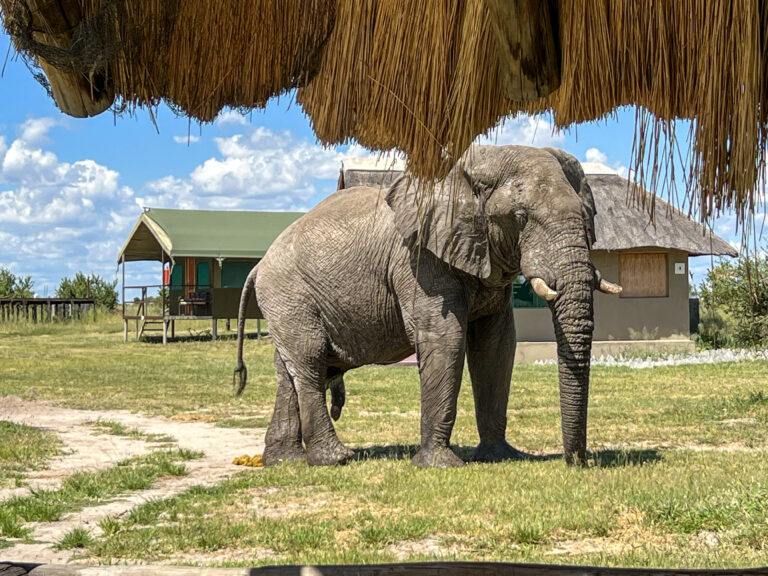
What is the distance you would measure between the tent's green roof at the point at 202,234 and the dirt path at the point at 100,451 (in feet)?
51.9

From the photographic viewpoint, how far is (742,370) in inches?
651

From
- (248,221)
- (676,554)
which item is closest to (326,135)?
(676,554)

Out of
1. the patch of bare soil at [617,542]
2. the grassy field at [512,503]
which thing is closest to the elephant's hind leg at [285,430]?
the grassy field at [512,503]

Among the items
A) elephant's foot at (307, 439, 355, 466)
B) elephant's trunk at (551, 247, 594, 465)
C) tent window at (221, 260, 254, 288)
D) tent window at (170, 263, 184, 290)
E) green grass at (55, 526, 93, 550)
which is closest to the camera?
green grass at (55, 526, 93, 550)

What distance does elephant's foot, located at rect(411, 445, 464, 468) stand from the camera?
24.3 feet

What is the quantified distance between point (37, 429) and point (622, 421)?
6836 mm

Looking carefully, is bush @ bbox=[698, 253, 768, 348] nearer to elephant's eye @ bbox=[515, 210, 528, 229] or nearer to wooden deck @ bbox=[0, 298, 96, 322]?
elephant's eye @ bbox=[515, 210, 528, 229]

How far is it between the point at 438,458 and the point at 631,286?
15.2 metres

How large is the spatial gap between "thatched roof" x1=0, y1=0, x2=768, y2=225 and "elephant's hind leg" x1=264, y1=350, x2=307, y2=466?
4.57 m

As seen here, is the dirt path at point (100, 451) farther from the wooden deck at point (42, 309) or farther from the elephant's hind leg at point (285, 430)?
the wooden deck at point (42, 309)

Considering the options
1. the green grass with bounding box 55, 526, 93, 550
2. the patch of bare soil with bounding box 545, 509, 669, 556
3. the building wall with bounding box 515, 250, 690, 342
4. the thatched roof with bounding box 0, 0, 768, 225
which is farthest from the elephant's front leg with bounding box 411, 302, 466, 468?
the building wall with bounding box 515, 250, 690, 342

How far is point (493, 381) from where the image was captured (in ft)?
26.0

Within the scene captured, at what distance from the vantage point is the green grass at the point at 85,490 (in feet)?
20.3

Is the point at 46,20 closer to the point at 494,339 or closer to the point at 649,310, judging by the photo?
the point at 494,339
